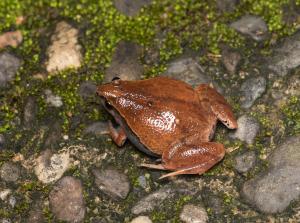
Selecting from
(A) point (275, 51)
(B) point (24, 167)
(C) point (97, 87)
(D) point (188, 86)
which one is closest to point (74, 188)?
(B) point (24, 167)

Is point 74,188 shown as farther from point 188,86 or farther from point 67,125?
point 188,86

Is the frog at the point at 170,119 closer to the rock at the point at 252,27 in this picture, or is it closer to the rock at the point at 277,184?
the rock at the point at 277,184

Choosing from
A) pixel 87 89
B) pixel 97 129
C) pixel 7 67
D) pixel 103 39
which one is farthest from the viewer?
pixel 103 39

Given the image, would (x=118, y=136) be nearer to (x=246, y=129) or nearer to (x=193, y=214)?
(x=193, y=214)

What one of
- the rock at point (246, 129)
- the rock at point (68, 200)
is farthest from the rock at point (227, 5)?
the rock at point (68, 200)

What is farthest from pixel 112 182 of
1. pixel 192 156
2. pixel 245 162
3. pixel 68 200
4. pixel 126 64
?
pixel 126 64
